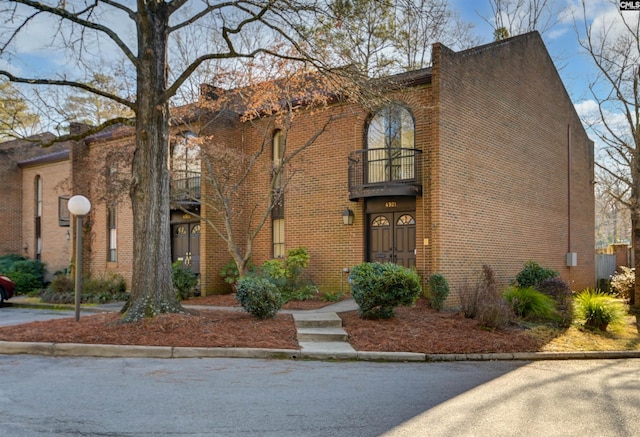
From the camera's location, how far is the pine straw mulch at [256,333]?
908 centimetres

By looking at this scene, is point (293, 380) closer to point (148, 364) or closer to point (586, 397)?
point (148, 364)

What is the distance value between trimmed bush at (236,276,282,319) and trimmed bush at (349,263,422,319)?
172 cm

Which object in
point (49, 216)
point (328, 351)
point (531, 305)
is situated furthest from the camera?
point (49, 216)

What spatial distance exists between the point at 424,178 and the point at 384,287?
4621 mm

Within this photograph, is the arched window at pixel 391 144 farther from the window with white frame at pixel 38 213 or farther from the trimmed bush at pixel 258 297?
the window with white frame at pixel 38 213

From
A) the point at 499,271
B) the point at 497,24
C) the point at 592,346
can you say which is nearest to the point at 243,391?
the point at 592,346

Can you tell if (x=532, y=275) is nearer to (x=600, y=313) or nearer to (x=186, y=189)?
(x=600, y=313)

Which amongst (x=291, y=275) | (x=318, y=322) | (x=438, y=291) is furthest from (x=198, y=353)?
(x=291, y=275)

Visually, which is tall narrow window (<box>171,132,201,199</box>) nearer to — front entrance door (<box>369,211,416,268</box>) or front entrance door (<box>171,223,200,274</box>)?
front entrance door (<box>171,223,200,274</box>)

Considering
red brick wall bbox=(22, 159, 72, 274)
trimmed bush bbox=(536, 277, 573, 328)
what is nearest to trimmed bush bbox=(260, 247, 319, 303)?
trimmed bush bbox=(536, 277, 573, 328)

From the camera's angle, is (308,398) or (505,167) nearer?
(308,398)

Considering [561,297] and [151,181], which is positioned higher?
[151,181]

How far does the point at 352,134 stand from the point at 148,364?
9.94m

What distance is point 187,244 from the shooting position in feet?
63.7
